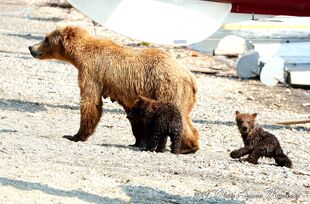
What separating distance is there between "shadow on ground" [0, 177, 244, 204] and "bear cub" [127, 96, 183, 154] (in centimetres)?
263

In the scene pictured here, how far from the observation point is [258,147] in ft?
37.8

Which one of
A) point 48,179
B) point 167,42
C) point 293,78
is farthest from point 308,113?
point 48,179

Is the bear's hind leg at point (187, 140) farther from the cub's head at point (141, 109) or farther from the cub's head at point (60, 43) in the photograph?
the cub's head at point (60, 43)

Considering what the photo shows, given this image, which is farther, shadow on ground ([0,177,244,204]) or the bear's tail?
the bear's tail

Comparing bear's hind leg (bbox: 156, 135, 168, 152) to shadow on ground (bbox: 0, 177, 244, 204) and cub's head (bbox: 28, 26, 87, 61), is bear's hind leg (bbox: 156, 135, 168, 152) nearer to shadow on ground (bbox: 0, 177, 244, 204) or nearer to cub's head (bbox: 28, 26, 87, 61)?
cub's head (bbox: 28, 26, 87, 61)

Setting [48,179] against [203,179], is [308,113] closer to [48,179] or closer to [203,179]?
[203,179]

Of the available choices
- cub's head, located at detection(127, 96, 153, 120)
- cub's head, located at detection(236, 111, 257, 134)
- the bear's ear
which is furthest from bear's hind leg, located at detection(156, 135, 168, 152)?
the bear's ear

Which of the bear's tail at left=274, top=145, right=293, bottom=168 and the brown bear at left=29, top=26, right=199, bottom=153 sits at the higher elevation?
the brown bear at left=29, top=26, right=199, bottom=153

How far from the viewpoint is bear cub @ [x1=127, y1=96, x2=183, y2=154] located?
1173cm

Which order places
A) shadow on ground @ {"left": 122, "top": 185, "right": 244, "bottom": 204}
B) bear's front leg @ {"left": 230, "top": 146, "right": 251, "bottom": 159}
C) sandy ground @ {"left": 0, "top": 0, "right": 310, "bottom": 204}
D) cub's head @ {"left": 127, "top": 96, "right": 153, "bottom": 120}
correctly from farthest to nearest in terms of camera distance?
cub's head @ {"left": 127, "top": 96, "right": 153, "bottom": 120}
bear's front leg @ {"left": 230, "top": 146, "right": 251, "bottom": 159}
sandy ground @ {"left": 0, "top": 0, "right": 310, "bottom": 204}
shadow on ground @ {"left": 122, "top": 185, "right": 244, "bottom": 204}

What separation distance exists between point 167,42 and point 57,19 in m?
33.8

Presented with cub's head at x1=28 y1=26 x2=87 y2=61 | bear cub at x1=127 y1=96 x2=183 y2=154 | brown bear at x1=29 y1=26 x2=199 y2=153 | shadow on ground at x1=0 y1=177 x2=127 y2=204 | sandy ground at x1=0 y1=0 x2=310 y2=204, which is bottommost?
sandy ground at x1=0 y1=0 x2=310 y2=204

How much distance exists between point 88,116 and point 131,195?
12.9 ft

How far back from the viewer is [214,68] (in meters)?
27.6
